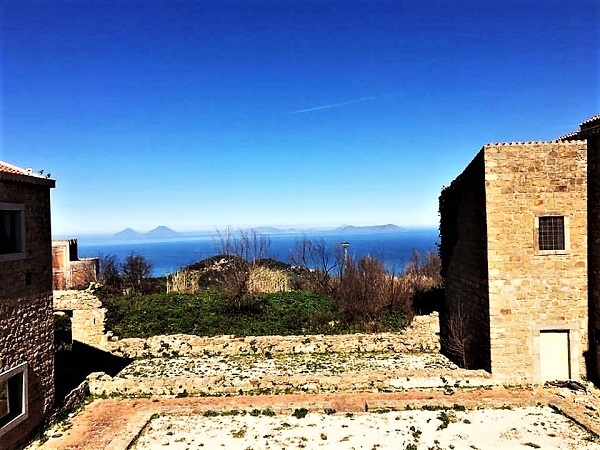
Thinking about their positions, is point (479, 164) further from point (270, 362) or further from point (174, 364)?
point (174, 364)

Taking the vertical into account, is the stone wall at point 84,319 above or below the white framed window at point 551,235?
below

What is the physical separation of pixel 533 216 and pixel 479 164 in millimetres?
2123

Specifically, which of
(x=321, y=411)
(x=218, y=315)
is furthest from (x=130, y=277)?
(x=321, y=411)

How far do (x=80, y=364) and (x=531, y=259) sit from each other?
15.2 m

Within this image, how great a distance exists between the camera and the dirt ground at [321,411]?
33.1 feet

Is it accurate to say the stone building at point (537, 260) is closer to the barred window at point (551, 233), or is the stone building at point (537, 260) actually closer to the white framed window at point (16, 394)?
the barred window at point (551, 233)

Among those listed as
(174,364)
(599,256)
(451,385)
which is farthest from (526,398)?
(174,364)

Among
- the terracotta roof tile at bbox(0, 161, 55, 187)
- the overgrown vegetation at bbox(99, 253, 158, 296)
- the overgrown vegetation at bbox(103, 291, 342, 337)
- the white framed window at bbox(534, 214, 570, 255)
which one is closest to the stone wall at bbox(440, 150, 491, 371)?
the white framed window at bbox(534, 214, 570, 255)

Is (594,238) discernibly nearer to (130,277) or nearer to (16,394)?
(16,394)

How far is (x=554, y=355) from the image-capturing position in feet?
44.8

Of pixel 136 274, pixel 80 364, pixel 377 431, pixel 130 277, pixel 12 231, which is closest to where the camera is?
pixel 12 231

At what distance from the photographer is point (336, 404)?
478 inches

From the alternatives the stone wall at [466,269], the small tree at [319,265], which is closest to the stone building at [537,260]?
the stone wall at [466,269]

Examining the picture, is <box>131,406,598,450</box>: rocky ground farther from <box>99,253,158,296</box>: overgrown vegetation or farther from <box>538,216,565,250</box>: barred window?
<box>99,253,158,296</box>: overgrown vegetation
